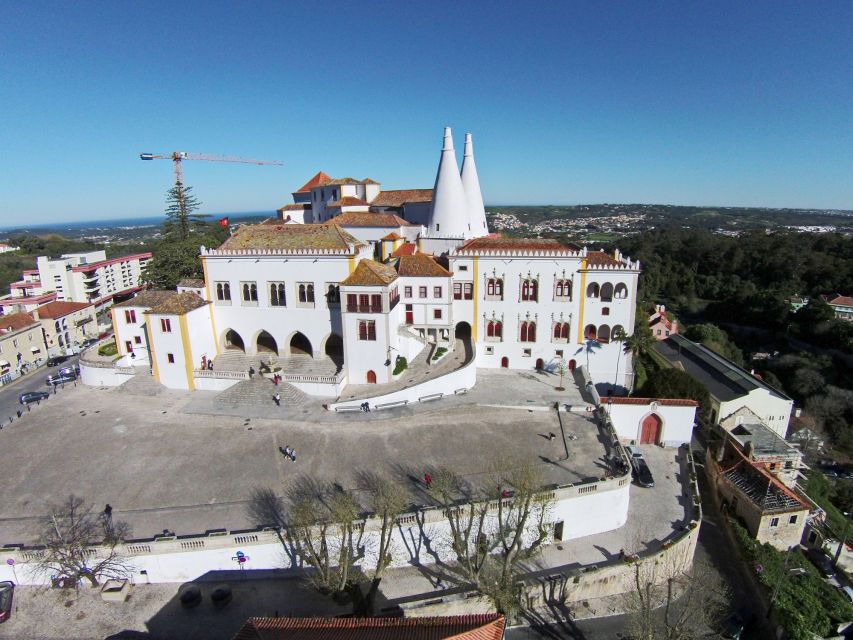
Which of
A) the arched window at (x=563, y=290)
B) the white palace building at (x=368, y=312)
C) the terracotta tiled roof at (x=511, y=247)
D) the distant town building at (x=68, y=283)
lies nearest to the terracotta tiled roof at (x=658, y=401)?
the white palace building at (x=368, y=312)

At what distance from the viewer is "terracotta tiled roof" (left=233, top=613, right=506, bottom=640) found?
41.2 feet

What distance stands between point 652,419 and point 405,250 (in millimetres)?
20918

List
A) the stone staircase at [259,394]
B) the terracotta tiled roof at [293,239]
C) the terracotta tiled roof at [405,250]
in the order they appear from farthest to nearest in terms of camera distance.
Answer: the terracotta tiled roof at [405,250] < the terracotta tiled roof at [293,239] < the stone staircase at [259,394]

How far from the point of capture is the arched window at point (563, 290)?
32281 millimetres

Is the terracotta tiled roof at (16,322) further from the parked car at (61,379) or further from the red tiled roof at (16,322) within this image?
the parked car at (61,379)

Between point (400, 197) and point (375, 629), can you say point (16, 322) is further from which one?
point (375, 629)

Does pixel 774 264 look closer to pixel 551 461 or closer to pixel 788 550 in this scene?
pixel 788 550

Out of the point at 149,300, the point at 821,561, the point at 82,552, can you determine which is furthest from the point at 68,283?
the point at 821,561

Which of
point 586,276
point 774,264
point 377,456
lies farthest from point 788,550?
point 774,264

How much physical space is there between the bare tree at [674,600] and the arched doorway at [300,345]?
76.1 ft

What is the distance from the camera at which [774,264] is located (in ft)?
239

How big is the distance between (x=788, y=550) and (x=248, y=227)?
37.7 metres

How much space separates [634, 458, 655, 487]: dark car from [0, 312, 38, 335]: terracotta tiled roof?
176 ft

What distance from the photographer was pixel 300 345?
34375 mm
